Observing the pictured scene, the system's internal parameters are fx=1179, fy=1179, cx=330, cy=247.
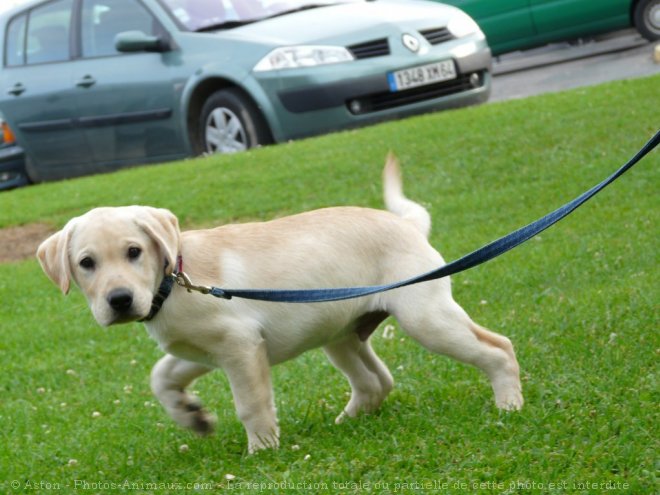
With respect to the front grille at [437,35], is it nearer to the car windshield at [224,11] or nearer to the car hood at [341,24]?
the car hood at [341,24]

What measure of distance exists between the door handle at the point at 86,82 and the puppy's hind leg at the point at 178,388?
7633 millimetres

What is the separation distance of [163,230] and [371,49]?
23.2 ft

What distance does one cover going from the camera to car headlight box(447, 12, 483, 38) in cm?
1172

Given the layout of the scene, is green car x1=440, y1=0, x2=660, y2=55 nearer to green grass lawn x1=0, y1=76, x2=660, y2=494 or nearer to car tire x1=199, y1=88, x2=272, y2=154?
green grass lawn x1=0, y1=76, x2=660, y2=494

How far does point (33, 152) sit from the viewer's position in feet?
42.2

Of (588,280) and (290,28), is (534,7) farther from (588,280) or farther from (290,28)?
(588,280)

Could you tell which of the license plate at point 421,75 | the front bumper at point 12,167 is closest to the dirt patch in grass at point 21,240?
the front bumper at point 12,167

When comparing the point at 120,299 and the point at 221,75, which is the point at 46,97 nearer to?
the point at 221,75

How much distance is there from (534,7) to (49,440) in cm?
1450

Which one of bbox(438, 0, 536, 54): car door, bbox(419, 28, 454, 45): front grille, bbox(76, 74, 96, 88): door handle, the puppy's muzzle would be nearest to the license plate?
bbox(419, 28, 454, 45): front grille

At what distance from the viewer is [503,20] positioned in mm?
18750

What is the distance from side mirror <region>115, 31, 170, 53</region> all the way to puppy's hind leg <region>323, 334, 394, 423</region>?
7126 mm

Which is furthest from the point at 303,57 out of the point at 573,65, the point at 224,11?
the point at 573,65

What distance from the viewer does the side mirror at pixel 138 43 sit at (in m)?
11.6
